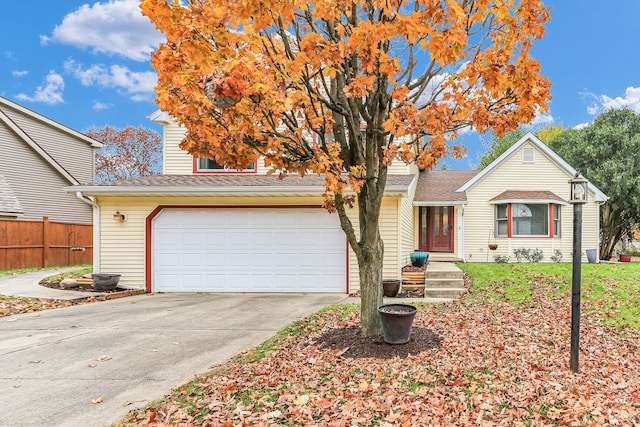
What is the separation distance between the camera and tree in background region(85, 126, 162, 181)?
103 ft

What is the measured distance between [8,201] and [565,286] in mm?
19687

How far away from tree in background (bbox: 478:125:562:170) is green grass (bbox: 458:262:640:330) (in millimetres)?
23180

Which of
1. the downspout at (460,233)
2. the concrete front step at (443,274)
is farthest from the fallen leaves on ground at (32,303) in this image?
the downspout at (460,233)

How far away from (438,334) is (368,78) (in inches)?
150

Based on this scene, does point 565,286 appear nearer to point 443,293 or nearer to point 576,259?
point 443,293

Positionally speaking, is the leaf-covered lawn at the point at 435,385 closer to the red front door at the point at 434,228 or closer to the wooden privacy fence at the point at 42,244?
the red front door at the point at 434,228

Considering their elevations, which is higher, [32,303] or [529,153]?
[529,153]

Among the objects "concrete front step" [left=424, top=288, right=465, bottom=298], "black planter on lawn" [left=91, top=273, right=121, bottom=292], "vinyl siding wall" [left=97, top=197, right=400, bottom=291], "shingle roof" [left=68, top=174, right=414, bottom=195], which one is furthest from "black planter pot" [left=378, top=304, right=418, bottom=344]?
"black planter on lawn" [left=91, top=273, right=121, bottom=292]

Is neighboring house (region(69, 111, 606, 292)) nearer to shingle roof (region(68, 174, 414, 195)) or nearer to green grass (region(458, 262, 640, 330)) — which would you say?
shingle roof (region(68, 174, 414, 195))

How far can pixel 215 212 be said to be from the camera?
11711 millimetres

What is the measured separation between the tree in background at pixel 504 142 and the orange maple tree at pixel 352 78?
30.3 meters

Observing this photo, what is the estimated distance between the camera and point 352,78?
16.4 feet

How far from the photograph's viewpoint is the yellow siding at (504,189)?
16.8 metres

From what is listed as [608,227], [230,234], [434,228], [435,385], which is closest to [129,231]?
[230,234]
